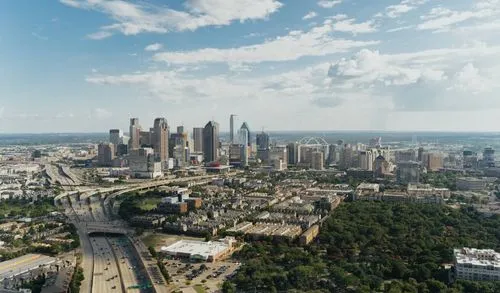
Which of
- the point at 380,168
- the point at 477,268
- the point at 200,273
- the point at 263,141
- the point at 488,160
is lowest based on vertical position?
the point at 200,273

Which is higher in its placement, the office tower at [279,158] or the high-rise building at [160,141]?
the high-rise building at [160,141]

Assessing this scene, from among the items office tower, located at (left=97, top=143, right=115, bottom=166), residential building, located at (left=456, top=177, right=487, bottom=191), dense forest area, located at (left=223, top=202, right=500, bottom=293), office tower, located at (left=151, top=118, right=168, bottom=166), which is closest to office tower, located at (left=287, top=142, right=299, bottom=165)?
office tower, located at (left=151, top=118, right=168, bottom=166)

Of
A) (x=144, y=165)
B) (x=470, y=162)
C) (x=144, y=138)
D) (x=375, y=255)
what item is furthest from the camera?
(x=144, y=138)

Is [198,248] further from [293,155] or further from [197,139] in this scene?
[197,139]

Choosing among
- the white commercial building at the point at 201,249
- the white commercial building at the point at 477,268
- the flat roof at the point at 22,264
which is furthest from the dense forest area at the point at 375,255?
the flat roof at the point at 22,264

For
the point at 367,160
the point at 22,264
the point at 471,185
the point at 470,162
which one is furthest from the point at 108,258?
the point at 470,162

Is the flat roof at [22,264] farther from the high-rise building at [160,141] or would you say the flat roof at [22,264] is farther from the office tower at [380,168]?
the high-rise building at [160,141]

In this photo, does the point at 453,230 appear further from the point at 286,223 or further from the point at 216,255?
the point at 216,255
